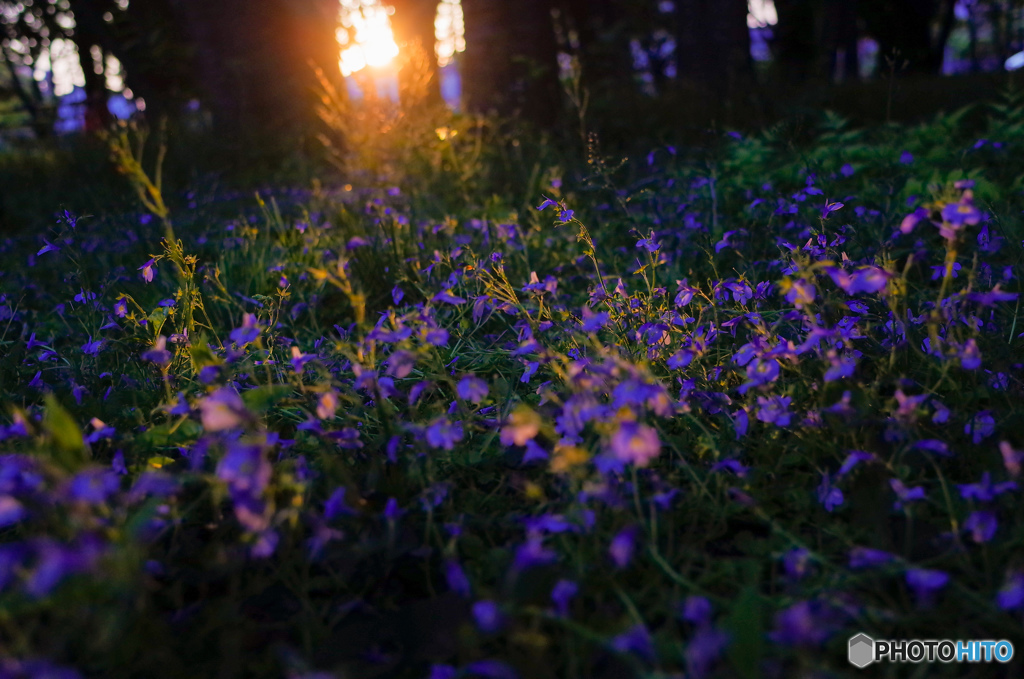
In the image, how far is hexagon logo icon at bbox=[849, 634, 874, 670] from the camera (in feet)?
3.57

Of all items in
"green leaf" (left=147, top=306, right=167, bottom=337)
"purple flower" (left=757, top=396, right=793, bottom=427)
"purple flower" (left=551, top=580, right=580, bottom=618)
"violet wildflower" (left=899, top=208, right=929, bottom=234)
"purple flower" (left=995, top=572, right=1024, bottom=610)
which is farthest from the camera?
"green leaf" (left=147, top=306, right=167, bottom=337)

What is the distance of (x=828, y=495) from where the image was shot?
4.59 feet

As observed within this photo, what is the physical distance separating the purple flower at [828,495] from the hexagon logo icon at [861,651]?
327mm

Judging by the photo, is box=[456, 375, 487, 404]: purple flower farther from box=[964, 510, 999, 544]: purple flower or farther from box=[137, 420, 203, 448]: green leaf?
box=[964, 510, 999, 544]: purple flower

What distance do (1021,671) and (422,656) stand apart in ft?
3.10

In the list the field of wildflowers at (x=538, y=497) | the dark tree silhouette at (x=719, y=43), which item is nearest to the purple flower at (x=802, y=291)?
the field of wildflowers at (x=538, y=497)

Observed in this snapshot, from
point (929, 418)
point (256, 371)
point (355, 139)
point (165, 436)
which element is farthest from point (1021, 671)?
point (355, 139)

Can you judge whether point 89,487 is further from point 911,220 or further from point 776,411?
point 911,220

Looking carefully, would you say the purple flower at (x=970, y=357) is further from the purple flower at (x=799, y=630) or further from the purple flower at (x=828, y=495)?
the purple flower at (x=799, y=630)

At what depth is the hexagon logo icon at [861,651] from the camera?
109 cm

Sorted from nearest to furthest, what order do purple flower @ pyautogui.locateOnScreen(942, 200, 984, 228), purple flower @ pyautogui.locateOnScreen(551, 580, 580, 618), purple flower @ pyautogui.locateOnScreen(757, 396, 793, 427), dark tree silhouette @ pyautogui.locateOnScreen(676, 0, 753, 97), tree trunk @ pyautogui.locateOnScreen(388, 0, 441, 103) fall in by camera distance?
purple flower @ pyautogui.locateOnScreen(551, 580, 580, 618) < purple flower @ pyautogui.locateOnScreen(942, 200, 984, 228) < purple flower @ pyautogui.locateOnScreen(757, 396, 793, 427) < dark tree silhouette @ pyautogui.locateOnScreen(676, 0, 753, 97) < tree trunk @ pyautogui.locateOnScreen(388, 0, 441, 103)

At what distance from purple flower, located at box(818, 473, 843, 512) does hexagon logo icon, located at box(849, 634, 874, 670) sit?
327 millimetres

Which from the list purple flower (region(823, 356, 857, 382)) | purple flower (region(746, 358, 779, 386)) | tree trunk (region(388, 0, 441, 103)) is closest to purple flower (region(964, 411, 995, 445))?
purple flower (region(823, 356, 857, 382))

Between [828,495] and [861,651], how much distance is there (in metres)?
0.37
